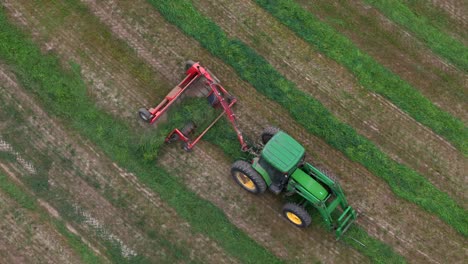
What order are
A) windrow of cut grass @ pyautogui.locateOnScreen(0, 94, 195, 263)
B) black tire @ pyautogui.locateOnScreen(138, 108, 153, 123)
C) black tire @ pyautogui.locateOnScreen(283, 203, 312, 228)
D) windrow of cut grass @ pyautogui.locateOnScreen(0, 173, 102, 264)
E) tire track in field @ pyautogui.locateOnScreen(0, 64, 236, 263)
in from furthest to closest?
black tire @ pyautogui.locateOnScreen(138, 108, 153, 123)
tire track in field @ pyautogui.locateOnScreen(0, 64, 236, 263)
windrow of cut grass @ pyautogui.locateOnScreen(0, 94, 195, 263)
windrow of cut grass @ pyautogui.locateOnScreen(0, 173, 102, 264)
black tire @ pyautogui.locateOnScreen(283, 203, 312, 228)

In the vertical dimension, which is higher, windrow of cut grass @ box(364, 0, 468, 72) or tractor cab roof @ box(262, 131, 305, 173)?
windrow of cut grass @ box(364, 0, 468, 72)

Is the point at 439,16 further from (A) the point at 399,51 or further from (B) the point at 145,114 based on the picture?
(B) the point at 145,114

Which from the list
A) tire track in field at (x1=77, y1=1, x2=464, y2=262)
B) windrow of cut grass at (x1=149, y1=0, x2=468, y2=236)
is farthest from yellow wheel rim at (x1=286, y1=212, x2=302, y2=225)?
windrow of cut grass at (x1=149, y1=0, x2=468, y2=236)

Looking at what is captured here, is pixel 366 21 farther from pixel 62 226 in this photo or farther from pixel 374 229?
pixel 62 226

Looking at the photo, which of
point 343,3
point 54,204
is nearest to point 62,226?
point 54,204

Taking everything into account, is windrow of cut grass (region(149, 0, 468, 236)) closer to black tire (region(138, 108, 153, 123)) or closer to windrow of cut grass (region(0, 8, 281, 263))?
black tire (region(138, 108, 153, 123))
